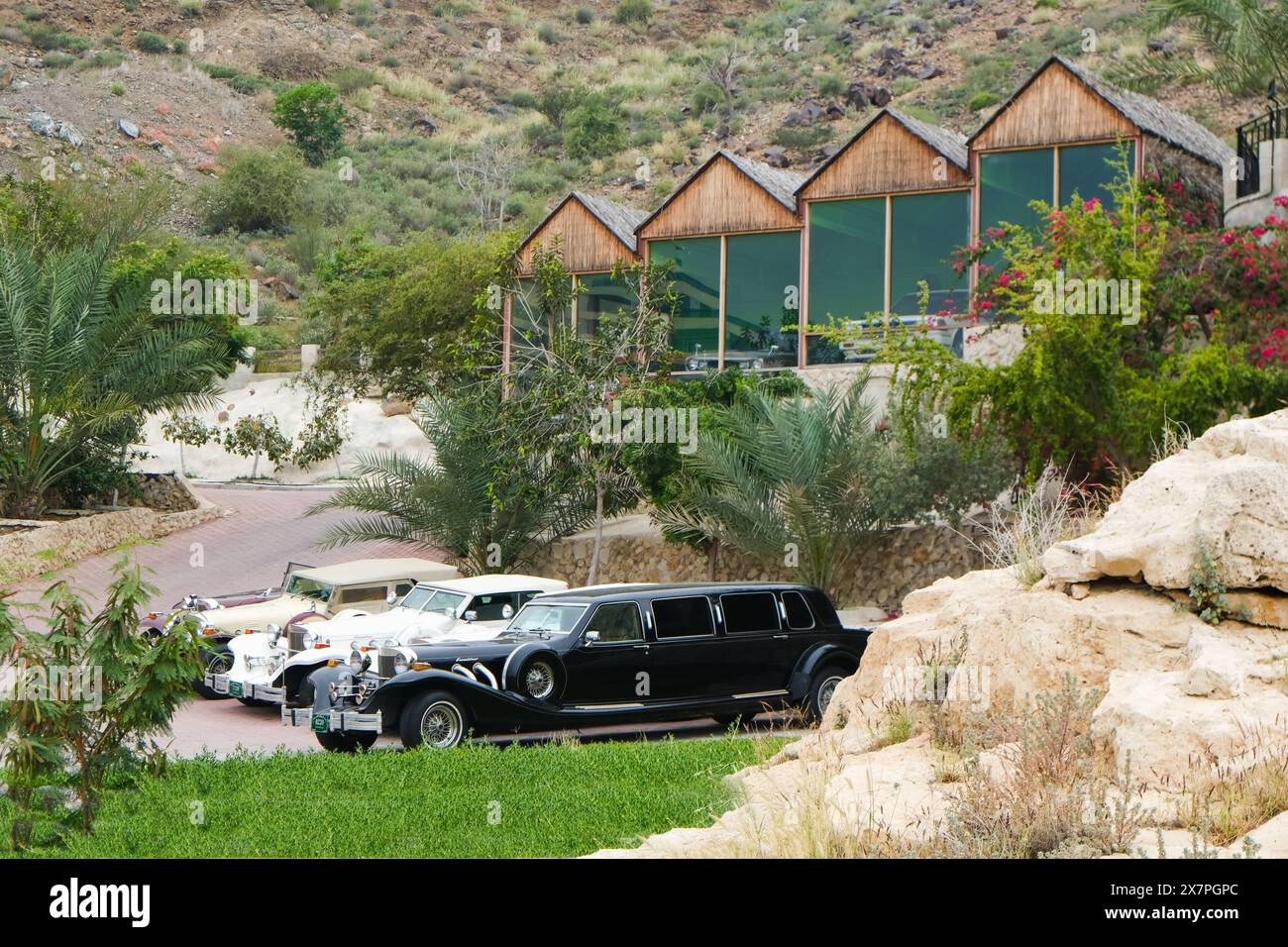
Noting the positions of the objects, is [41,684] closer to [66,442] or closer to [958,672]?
[958,672]

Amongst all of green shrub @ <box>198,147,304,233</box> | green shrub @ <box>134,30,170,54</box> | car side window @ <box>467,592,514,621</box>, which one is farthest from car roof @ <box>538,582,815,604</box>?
green shrub @ <box>134,30,170,54</box>

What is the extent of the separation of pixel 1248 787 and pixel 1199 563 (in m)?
2.05

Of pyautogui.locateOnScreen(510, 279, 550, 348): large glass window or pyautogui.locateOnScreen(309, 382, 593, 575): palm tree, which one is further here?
pyautogui.locateOnScreen(510, 279, 550, 348): large glass window

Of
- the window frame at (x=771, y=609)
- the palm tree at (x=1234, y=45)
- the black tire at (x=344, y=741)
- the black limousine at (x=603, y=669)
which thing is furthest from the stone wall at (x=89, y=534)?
the palm tree at (x=1234, y=45)

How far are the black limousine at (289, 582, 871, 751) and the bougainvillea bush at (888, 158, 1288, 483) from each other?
4.76m

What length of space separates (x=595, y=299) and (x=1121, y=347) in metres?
12.7

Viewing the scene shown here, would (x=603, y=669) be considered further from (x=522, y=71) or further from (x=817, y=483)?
(x=522, y=71)

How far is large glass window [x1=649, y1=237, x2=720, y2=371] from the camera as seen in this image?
87.3ft

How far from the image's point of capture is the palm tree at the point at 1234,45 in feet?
68.6

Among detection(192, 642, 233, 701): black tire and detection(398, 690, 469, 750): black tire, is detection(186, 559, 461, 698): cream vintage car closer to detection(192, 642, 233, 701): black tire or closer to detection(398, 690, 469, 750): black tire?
detection(192, 642, 233, 701): black tire

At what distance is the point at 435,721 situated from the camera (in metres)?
12.1

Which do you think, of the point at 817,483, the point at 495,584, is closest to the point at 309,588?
the point at 495,584

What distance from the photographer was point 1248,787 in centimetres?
671

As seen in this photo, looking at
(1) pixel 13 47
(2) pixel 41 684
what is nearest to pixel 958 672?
(2) pixel 41 684
